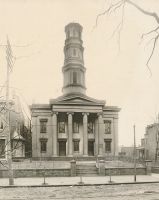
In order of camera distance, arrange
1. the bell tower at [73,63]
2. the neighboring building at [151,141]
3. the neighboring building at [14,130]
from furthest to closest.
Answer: the neighboring building at [151,141] → the bell tower at [73,63] → the neighboring building at [14,130]

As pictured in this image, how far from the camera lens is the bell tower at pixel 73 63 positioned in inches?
2140

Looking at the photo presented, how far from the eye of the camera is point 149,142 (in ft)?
214

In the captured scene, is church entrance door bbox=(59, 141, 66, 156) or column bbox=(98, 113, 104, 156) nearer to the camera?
column bbox=(98, 113, 104, 156)

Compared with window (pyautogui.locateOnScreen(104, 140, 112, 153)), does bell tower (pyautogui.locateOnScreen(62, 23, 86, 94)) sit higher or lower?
higher

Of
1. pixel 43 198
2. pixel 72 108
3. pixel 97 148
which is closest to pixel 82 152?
pixel 97 148

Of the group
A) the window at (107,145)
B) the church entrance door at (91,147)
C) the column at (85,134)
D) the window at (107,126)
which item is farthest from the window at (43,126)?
the window at (107,145)

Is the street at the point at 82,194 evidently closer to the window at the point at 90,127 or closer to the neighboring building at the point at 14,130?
the neighboring building at the point at 14,130

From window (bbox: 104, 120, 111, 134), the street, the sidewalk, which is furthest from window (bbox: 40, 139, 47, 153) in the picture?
the street

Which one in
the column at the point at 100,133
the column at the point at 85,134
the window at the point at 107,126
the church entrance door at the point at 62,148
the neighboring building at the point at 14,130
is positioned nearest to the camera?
the neighboring building at the point at 14,130

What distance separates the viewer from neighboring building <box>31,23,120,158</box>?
161ft

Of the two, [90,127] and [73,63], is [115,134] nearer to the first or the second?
[90,127]

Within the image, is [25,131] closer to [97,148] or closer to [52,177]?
[97,148]

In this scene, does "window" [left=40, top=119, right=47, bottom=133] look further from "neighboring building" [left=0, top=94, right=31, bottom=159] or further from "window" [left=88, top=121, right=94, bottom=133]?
"window" [left=88, top=121, right=94, bottom=133]

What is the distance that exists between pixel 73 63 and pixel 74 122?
29.7ft
